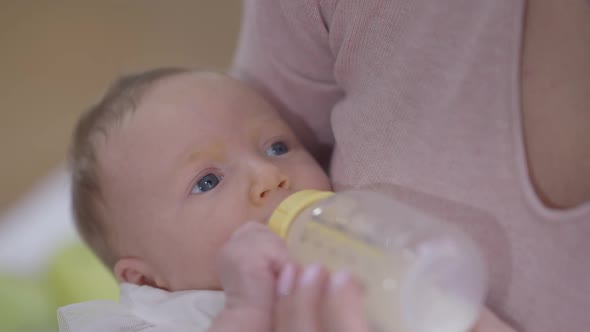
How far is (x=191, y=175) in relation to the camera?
2.96 ft

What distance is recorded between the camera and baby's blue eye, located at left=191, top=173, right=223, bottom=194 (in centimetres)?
91

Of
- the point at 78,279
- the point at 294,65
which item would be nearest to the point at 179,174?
the point at 294,65

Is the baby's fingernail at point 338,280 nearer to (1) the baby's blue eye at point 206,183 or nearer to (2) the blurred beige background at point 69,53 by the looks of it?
(1) the baby's blue eye at point 206,183

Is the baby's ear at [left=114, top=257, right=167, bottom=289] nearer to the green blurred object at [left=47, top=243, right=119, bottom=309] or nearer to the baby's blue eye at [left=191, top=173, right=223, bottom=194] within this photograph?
the baby's blue eye at [left=191, top=173, right=223, bottom=194]

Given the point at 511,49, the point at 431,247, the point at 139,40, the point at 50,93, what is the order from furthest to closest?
the point at 139,40, the point at 50,93, the point at 511,49, the point at 431,247

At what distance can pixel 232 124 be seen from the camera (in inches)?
37.4

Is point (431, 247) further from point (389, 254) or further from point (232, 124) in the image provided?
point (232, 124)

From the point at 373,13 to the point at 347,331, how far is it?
44 centimetres

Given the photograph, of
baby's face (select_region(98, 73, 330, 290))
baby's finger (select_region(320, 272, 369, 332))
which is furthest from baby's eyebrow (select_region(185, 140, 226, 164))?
baby's finger (select_region(320, 272, 369, 332))

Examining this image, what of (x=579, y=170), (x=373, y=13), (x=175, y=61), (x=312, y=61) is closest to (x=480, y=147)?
(x=579, y=170)

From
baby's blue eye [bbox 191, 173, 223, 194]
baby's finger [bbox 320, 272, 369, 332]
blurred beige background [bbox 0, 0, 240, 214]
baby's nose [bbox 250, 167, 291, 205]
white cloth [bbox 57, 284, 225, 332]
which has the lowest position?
blurred beige background [bbox 0, 0, 240, 214]

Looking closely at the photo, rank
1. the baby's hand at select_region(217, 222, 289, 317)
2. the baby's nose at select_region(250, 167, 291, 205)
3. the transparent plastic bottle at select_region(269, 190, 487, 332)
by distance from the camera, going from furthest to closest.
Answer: the baby's nose at select_region(250, 167, 291, 205), the baby's hand at select_region(217, 222, 289, 317), the transparent plastic bottle at select_region(269, 190, 487, 332)

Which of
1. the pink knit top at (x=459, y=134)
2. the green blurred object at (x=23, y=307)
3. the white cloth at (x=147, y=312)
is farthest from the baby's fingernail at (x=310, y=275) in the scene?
the green blurred object at (x=23, y=307)

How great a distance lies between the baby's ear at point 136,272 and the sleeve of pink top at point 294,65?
0.37 metres
